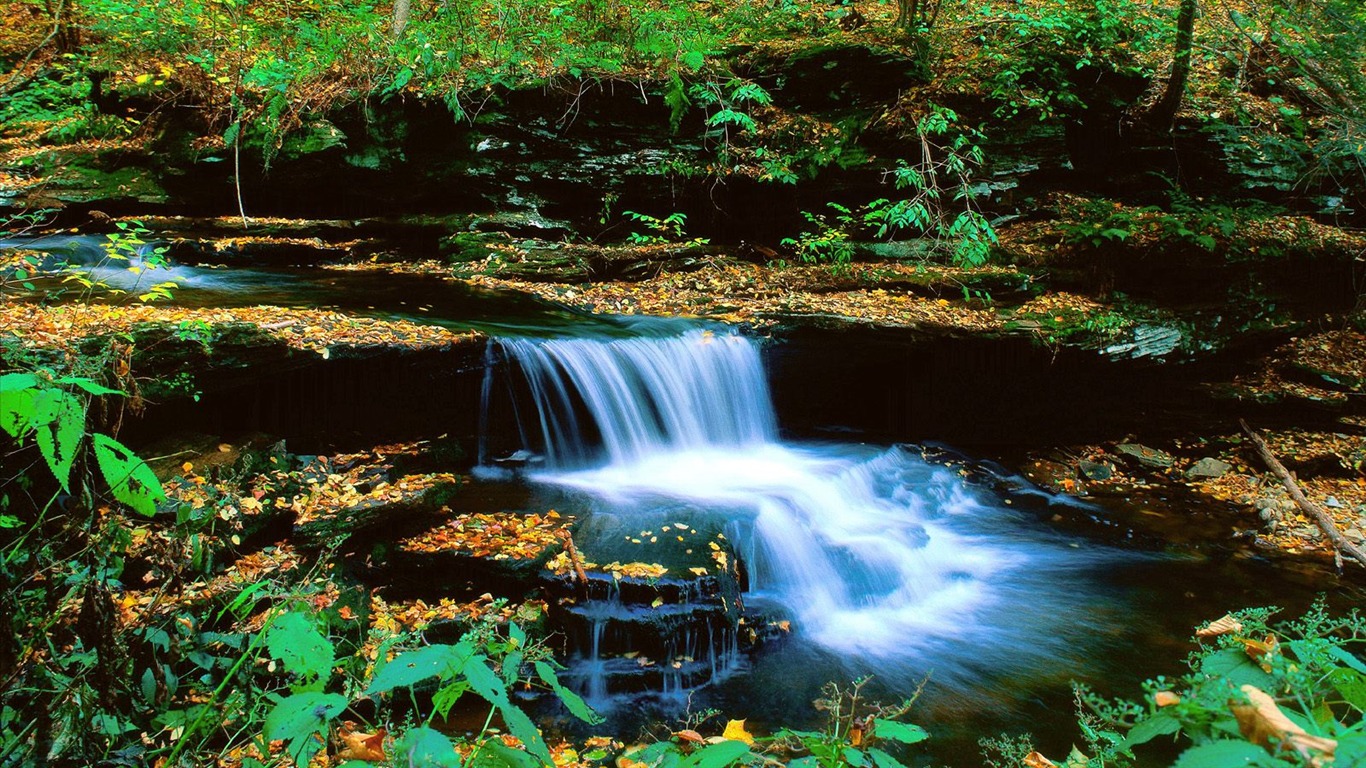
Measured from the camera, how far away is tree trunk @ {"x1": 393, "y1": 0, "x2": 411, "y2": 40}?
36.3 ft

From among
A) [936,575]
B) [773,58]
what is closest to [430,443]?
[936,575]

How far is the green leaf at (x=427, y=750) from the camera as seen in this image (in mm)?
1363

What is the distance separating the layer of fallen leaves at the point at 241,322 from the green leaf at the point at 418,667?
409 centimetres

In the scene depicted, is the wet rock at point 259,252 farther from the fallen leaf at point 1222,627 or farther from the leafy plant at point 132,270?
the fallen leaf at point 1222,627

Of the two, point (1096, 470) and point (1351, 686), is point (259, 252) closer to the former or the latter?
point (1351, 686)

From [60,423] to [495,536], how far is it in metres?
3.72

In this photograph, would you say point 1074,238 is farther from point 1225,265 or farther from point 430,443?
point 430,443

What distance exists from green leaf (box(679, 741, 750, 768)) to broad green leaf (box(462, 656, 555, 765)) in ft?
1.16

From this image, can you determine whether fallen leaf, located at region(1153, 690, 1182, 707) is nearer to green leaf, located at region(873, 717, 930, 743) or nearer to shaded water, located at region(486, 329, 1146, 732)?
green leaf, located at region(873, 717, 930, 743)

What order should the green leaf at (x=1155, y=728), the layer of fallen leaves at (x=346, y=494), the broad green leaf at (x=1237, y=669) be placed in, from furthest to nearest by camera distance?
the layer of fallen leaves at (x=346, y=494) < the broad green leaf at (x=1237, y=669) < the green leaf at (x=1155, y=728)

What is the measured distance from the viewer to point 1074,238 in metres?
9.37

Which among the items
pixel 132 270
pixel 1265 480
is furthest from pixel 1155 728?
pixel 132 270

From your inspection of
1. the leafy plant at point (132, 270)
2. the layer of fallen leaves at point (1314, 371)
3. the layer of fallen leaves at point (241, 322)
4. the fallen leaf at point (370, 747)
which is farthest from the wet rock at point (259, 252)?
the layer of fallen leaves at point (1314, 371)

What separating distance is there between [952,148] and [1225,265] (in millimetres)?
4093
